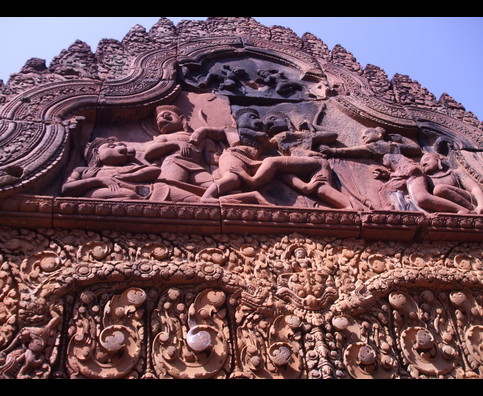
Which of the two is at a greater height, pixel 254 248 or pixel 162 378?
pixel 254 248

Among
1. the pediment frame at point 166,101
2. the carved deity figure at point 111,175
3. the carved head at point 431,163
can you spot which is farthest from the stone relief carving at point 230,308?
the carved head at point 431,163

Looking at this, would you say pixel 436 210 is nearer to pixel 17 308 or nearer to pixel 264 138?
pixel 264 138

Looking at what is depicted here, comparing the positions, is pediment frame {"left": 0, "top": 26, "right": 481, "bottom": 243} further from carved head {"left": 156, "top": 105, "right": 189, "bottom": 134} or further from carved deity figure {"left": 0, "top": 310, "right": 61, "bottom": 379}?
carved deity figure {"left": 0, "top": 310, "right": 61, "bottom": 379}

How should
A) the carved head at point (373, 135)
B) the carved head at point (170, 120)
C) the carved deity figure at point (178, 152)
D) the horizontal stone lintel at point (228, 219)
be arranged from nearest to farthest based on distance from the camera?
the horizontal stone lintel at point (228, 219) → the carved deity figure at point (178, 152) → the carved head at point (170, 120) → the carved head at point (373, 135)

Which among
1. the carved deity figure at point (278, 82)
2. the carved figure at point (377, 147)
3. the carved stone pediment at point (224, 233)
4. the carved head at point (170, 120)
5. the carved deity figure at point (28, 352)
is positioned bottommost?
Answer: the carved deity figure at point (28, 352)

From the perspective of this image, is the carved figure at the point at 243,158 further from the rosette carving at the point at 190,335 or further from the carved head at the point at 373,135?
the carved head at the point at 373,135

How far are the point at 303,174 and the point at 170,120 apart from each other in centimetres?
177

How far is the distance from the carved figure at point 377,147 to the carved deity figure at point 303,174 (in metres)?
0.38

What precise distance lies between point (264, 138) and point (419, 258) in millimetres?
2332

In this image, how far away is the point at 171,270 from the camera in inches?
174

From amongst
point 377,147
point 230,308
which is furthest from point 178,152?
point 377,147

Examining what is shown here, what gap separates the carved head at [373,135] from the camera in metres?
6.69

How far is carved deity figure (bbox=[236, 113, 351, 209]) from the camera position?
18.0ft

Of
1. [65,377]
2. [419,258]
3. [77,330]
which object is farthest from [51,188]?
[419,258]
